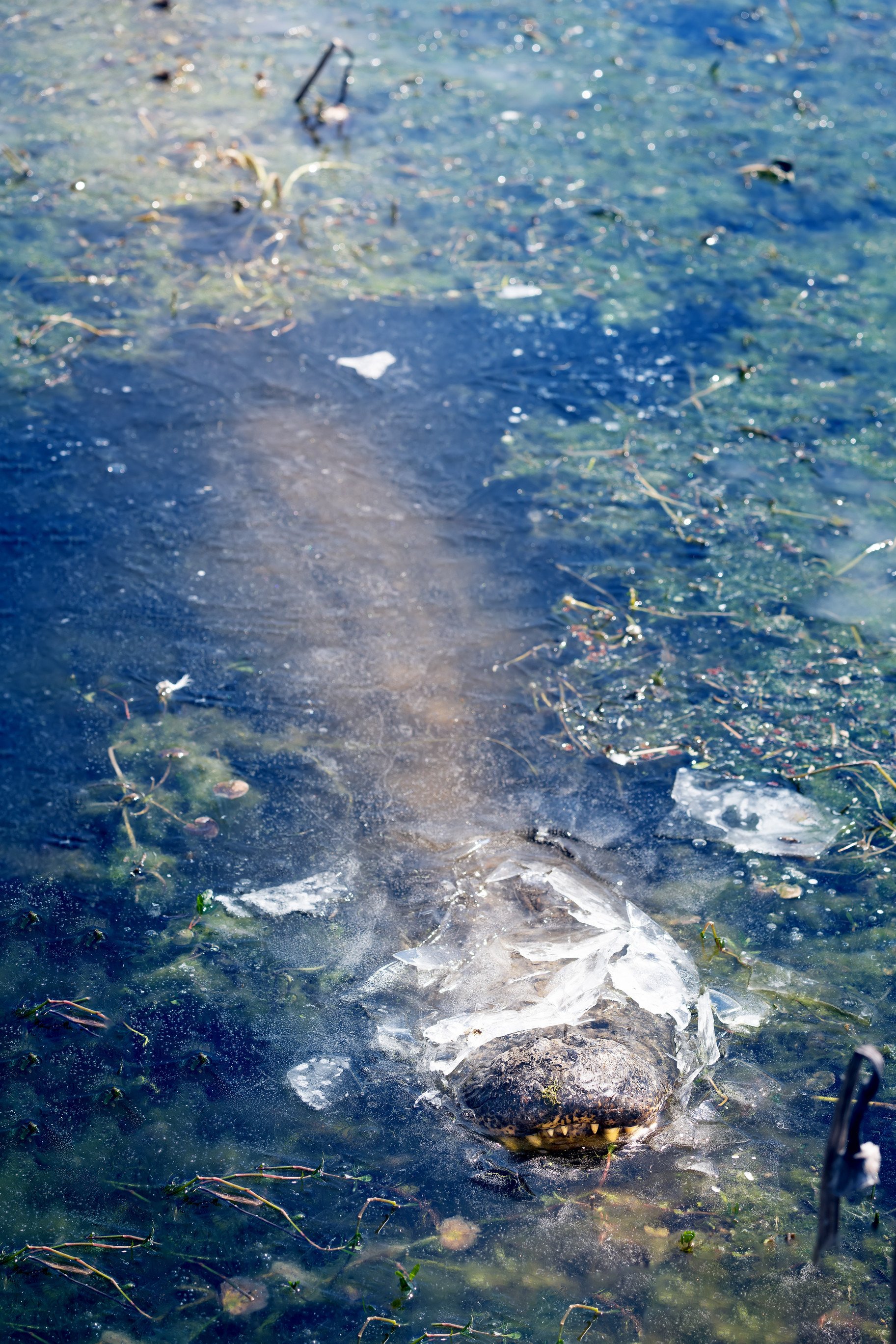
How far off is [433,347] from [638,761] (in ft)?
8.77

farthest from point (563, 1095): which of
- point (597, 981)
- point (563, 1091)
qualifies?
point (597, 981)

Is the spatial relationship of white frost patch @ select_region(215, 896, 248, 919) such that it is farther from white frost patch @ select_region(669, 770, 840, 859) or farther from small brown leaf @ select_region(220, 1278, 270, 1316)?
white frost patch @ select_region(669, 770, 840, 859)

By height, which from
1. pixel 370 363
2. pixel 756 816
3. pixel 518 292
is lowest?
pixel 756 816

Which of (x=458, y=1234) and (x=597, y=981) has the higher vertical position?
(x=597, y=981)

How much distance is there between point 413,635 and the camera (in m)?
4.43

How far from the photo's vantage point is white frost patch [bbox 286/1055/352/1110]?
123 inches

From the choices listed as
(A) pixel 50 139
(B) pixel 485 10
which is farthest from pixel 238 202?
(B) pixel 485 10

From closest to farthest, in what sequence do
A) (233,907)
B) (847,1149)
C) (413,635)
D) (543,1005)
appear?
(847,1149), (543,1005), (233,907), (413,635)

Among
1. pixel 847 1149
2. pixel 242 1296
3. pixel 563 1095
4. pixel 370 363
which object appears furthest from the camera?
pixel 370 363

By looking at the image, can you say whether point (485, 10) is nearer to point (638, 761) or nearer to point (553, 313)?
point (553, 313)

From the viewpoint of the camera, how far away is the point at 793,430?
5.28 metres

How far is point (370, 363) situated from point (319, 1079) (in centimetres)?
362

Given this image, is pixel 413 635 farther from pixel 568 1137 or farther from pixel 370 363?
pixel 568 1137

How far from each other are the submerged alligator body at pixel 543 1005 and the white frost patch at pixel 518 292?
337cm
